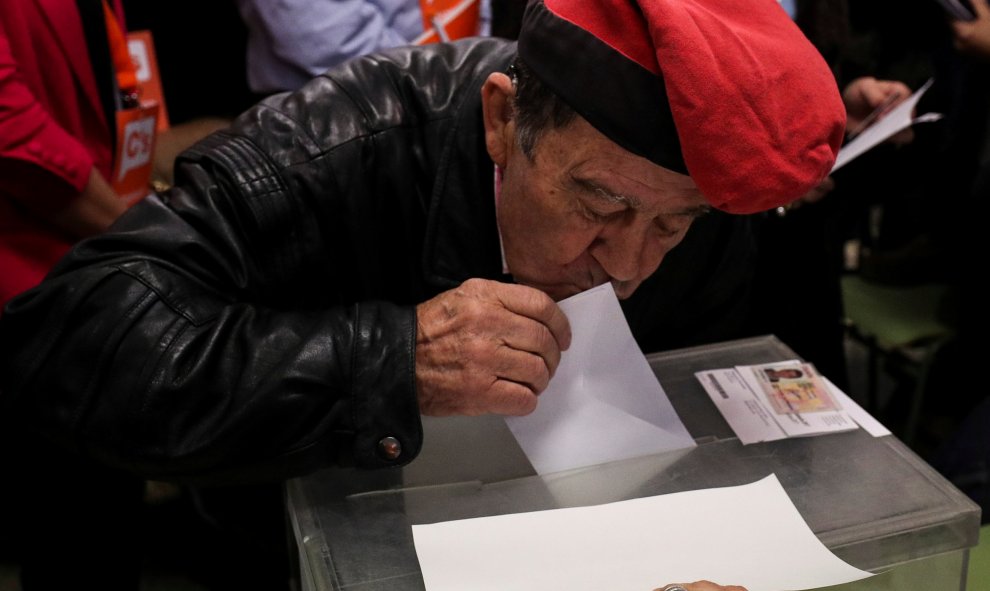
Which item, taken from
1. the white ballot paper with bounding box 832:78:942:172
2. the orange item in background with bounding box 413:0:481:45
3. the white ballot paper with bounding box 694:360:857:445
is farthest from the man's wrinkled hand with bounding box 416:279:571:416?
the orange item in background with bounding box 413:0:481:45

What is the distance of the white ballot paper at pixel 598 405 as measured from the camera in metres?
1.22

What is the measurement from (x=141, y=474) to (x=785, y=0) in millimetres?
1835

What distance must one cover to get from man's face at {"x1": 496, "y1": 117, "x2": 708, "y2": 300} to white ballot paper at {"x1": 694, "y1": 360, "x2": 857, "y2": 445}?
0.62 ft

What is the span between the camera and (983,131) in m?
2.79

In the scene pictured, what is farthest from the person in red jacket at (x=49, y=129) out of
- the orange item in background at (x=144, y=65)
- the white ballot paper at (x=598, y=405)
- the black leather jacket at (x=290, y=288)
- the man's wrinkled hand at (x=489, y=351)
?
the white ballot paper at (x=598, y=405)

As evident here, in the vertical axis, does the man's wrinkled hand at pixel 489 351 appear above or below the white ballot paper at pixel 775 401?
above

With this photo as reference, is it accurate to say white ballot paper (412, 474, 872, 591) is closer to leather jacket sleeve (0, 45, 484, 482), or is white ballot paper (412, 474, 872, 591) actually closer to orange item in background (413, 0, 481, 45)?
leather jacket sleeve (0, 45, 484, 482)

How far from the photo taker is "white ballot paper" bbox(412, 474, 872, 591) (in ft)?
3.34

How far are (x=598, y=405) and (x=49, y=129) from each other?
119 cm

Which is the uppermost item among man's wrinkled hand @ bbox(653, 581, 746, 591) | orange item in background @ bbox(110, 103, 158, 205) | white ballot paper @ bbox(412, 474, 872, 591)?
man's wrinkled hand @ bbox(653, 581, 746, 591)

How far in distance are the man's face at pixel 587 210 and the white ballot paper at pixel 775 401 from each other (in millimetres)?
190

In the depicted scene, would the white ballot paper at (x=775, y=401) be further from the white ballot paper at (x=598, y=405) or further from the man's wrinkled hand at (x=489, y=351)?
the man's wrinkled hand at (x=489, y=351)

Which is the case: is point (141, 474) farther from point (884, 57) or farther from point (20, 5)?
point (884, 57)

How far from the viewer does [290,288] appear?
60.2 inches
